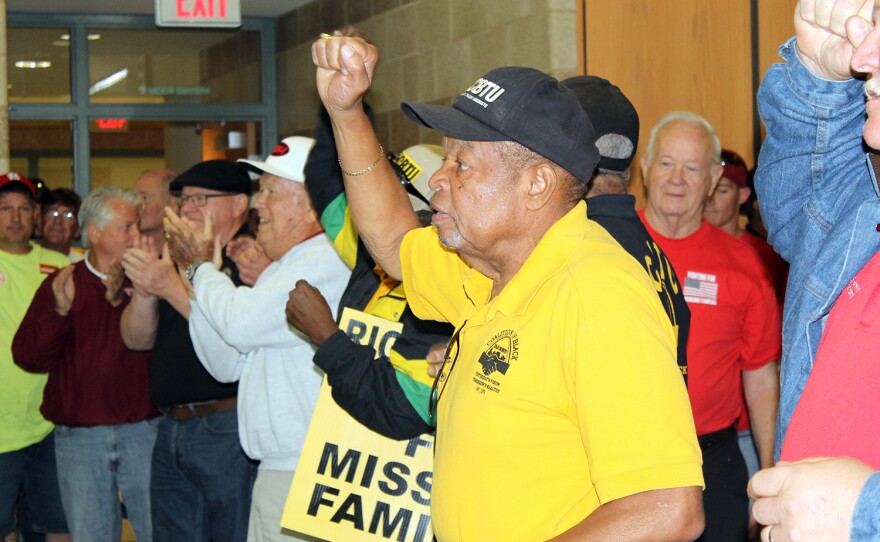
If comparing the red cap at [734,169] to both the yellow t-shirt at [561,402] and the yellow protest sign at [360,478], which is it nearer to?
the yellow protest sign at [360,478]

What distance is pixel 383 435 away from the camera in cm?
293

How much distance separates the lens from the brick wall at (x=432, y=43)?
5930 millimetres

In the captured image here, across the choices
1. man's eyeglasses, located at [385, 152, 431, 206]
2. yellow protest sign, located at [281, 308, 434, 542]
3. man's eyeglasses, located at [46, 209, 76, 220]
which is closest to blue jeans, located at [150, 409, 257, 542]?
yellow protest sign, located at [281, 308, 434, 542]

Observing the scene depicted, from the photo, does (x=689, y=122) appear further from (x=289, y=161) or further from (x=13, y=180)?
(x=13, y=180)

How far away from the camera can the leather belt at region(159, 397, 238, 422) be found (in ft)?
14.3

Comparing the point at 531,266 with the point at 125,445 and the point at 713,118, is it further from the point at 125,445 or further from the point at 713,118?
the point at 713,118

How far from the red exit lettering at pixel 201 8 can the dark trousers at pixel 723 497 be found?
16.6ft

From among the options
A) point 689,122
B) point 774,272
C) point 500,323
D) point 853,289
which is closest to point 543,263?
point 500,323

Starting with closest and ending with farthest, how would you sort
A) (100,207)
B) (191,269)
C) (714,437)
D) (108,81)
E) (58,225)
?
(714,437) → (191,269) → (100,207) → (58,225) → (108,81)

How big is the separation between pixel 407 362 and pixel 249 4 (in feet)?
24.3

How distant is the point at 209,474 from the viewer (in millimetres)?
4301

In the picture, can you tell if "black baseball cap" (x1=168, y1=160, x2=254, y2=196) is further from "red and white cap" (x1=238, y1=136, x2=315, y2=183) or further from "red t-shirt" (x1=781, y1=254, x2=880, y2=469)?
"red t-shirt" (x1=781, y1=254, x2=880, y2=469)

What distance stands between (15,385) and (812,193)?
14.2ft

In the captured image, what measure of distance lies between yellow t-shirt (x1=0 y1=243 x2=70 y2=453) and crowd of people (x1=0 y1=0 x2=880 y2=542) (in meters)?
0.01
